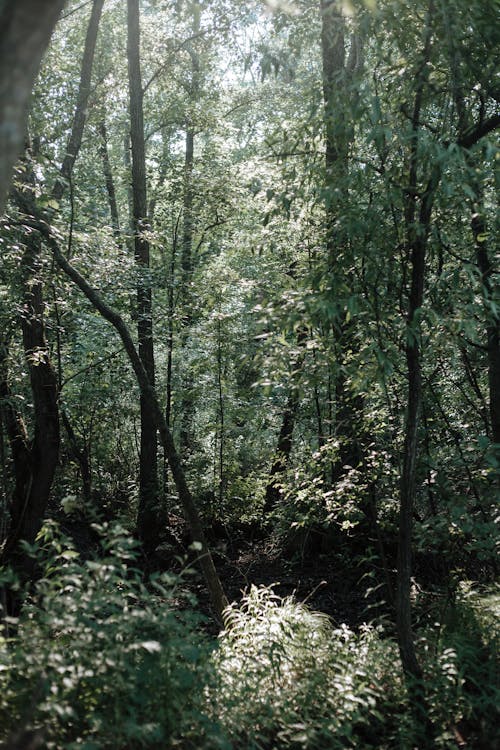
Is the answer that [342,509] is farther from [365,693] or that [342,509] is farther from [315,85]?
[315,85]

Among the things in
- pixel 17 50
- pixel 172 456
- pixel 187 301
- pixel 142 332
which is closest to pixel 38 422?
pixel 172 456

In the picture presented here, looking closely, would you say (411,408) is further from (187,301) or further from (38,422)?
(187,301)

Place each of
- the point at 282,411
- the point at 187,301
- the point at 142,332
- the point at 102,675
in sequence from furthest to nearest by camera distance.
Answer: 1. the point at 187,301
2. the point at 142,332
3. the point at 282,411
4. the point at 102,675

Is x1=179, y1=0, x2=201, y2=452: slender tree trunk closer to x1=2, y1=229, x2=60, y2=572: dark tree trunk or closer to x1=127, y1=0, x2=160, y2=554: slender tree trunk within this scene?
x1=127, y1=0, x2=160, y2=554: slender tree trunk

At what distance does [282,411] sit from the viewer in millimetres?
8773

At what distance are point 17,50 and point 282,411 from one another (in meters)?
7.26

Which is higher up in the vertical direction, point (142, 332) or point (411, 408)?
point (142, 332)

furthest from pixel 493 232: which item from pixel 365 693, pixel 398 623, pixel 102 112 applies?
pixel 102 112

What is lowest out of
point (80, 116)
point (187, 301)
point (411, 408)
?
point (411, 408)

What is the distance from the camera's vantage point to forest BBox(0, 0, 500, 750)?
2746mm

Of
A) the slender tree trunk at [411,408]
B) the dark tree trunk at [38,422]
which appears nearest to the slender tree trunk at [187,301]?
the dark tree trunk at [38,422]

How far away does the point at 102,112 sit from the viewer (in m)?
10.5

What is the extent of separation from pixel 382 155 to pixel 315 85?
0.64 m

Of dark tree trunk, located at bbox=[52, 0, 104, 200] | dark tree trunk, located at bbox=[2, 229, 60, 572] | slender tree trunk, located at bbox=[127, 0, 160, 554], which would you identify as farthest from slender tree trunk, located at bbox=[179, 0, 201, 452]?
dark tree trunk, located at bbox=[2, 229, 60, 572]
